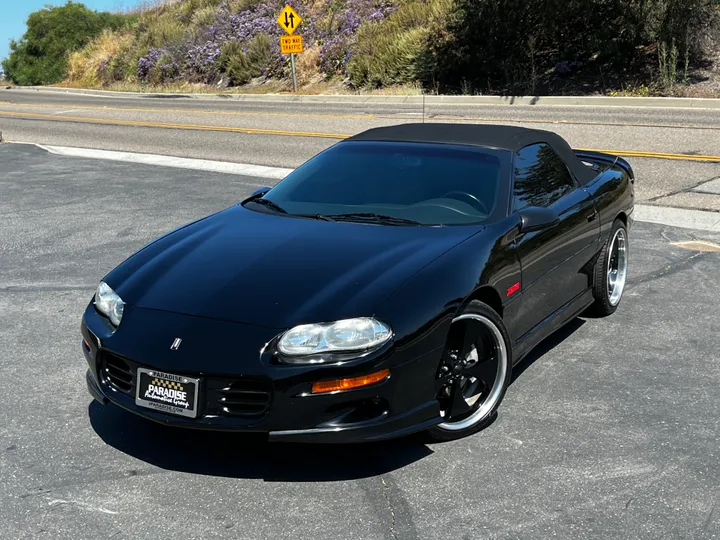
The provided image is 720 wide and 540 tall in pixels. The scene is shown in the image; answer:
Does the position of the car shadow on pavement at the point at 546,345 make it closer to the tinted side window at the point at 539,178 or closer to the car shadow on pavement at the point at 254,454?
the tinted side window at the point at 539,178

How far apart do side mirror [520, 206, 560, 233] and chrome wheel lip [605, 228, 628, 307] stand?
1.41m

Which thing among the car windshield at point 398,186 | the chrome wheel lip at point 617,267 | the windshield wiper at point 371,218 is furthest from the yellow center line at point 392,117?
the windshield wiper at point 371,218

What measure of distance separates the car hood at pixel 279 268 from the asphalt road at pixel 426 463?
2.16 feet

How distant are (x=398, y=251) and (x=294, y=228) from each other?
29.5 inches

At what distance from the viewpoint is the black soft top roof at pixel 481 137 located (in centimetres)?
543

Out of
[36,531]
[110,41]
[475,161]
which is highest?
[110,41]

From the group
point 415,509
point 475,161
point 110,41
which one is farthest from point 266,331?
point 110,41

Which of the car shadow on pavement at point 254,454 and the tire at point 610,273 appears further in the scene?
the tire at point 610,273

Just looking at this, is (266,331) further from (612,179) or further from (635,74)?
(635,74)

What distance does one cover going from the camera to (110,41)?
50.2 metres

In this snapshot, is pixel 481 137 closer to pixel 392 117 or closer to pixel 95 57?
pixel 392 117

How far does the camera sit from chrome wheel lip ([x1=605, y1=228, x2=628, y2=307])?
20.3ft

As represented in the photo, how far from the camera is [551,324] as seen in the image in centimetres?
517

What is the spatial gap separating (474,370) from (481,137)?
5.87 ft
